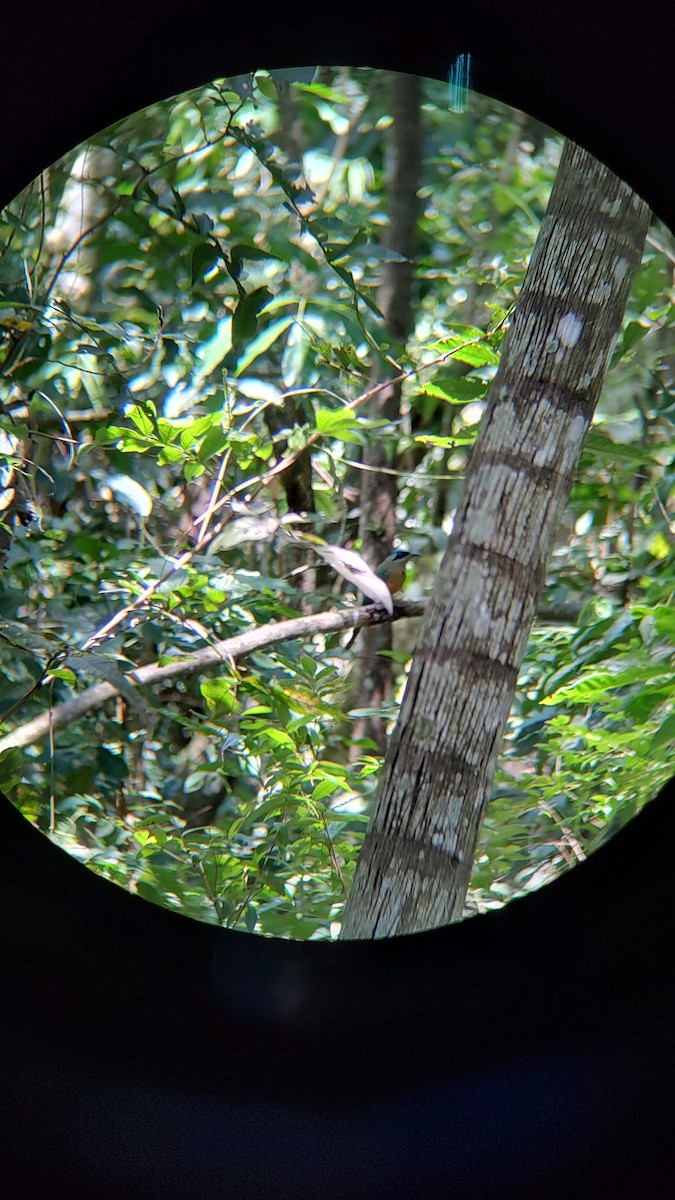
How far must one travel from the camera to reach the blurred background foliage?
3.13ft

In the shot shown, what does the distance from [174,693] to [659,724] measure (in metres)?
0.55

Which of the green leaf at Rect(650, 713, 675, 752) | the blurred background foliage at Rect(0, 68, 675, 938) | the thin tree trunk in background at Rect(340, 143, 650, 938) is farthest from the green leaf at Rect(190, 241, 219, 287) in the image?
the green leaf at Rect(650, 713, 675, 752)

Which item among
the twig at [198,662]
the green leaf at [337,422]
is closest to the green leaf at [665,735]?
the twig at [198,662]

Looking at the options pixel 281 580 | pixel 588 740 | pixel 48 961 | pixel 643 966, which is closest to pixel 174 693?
pixel 281 580

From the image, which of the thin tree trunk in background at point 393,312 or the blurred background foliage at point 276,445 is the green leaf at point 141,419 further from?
the thin tree trunk in background at point 393,312

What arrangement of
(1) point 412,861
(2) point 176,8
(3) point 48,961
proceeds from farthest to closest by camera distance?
(1) point 412,861
(3) point 48,961
(2) point 176,8

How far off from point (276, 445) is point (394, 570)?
187 mm

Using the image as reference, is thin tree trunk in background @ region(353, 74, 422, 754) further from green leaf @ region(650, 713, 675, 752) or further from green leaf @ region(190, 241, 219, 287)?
green leaf @ region(650, 713, 675, 752)

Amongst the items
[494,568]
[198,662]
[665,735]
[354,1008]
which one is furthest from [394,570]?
[354,1008]

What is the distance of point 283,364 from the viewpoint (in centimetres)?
97

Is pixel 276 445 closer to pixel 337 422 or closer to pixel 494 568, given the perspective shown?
pixel 337 422

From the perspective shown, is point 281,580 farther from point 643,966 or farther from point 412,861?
point 643,966

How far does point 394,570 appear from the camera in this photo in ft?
3.21

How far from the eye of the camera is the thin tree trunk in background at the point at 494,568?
96 centimetres
